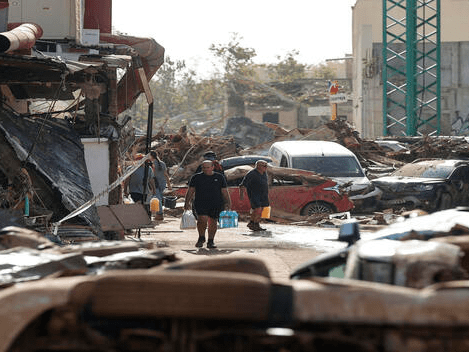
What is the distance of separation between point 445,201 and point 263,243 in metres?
7.83

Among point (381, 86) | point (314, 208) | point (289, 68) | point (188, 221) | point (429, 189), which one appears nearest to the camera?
point (188, 221)

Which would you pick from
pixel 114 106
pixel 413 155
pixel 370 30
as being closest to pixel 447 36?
pixel 370 30

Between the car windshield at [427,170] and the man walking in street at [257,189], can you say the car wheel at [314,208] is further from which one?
the car windshield at [427,170]

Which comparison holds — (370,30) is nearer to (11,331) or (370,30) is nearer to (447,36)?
(447,36)

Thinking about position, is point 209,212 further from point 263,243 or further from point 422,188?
point 422,188

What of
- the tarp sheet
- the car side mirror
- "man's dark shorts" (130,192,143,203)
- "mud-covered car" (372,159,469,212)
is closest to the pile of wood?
"mud-covered car" (372,159,469,212)

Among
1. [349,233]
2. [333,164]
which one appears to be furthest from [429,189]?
[349,233]

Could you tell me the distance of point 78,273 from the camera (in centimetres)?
453

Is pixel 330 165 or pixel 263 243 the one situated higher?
pixel 330 165

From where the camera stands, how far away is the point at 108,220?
1535 cm

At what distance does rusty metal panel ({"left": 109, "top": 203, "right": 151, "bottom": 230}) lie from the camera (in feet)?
51.0

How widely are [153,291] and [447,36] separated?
80.7 meters

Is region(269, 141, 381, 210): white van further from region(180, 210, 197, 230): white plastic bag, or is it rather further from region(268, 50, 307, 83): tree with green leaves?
region(268, 50, 307, 83): tree with green leaves

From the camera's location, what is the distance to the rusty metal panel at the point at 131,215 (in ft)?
51.0
